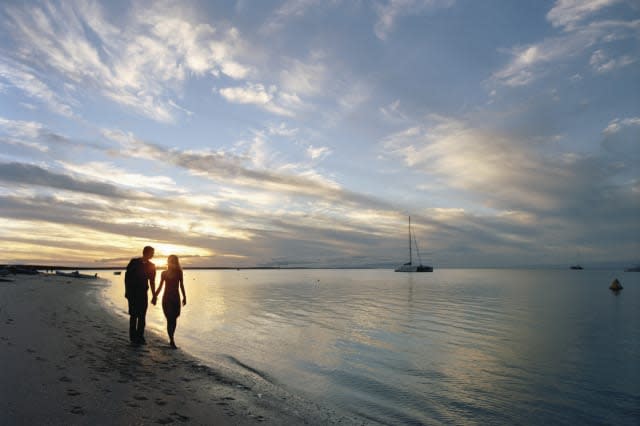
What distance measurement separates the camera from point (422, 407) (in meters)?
10.0

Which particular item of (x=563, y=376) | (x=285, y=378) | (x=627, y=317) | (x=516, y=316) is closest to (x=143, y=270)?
(x=285, y=378)

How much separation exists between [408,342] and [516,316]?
17010mm

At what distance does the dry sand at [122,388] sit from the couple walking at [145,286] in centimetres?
94

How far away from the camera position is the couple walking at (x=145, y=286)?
12141 mm

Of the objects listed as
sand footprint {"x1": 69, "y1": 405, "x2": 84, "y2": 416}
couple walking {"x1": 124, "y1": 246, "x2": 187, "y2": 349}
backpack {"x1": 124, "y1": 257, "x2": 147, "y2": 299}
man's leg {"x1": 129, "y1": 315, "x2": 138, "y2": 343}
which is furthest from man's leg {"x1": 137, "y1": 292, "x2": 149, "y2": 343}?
sand footprint {"x1": 69, "y1": 405, "x2": 84, "y2": 416}

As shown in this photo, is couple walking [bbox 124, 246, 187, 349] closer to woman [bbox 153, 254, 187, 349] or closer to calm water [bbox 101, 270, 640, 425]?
woman [bbox 153, 254, 187, 349]

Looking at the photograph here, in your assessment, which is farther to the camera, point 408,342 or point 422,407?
point 408,342

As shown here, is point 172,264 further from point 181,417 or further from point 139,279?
point 181,417

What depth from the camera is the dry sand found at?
6.08m

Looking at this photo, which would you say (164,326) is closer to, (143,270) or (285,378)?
(143,270)

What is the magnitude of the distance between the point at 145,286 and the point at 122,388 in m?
5.28

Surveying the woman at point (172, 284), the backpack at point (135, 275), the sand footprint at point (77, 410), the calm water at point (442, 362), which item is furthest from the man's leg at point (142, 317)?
the sand footprint at point (77, 410)

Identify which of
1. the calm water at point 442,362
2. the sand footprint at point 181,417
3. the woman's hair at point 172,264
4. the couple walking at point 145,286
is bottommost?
the calm water at point 442,362

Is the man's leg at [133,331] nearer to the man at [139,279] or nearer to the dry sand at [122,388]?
the dry sand at [122,388]
